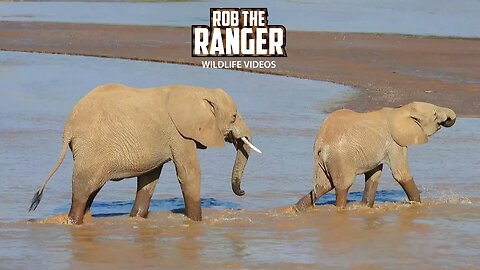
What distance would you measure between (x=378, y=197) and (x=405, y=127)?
1.15m

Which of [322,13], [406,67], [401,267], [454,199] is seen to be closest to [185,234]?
[401,267]

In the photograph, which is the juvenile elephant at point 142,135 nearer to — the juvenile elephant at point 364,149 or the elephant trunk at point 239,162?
the elephant trunk at point 239,162

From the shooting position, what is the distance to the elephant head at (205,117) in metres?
12.5

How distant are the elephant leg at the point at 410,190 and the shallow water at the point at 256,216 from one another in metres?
0.13

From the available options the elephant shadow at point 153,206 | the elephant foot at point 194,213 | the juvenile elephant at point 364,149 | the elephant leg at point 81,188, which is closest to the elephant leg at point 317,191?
the juvenile elephant at point 364,149

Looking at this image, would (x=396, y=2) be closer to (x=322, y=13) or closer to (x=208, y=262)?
(x=322, y=13)

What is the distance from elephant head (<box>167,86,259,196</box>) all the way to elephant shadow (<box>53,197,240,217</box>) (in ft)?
3.64

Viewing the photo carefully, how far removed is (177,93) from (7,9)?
42893mm

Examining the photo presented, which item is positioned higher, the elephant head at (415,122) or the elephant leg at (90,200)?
the elephant head at (415,122)

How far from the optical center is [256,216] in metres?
13.1

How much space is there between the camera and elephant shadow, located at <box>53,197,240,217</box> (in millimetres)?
13386

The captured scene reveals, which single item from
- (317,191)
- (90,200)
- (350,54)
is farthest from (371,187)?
(350,54)

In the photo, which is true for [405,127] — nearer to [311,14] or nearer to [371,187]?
[371,187]

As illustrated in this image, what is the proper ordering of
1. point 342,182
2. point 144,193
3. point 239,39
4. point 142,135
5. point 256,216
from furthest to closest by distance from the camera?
point 239,39
point 342,182
point 256,216
point 144,193
point 142,135
